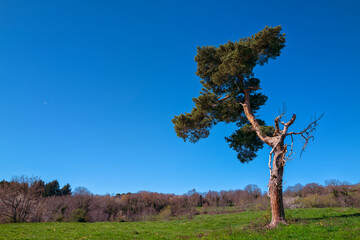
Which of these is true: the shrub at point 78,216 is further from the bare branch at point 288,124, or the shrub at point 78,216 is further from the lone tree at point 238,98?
the bare branch at point 288,124

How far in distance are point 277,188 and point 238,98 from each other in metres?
7.46

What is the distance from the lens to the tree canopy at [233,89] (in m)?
15.9

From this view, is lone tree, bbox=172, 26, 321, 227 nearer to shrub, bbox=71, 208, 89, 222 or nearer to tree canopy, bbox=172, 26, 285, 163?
tree canopy, bbox=172, 26, 285, 163

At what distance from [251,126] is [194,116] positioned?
445cm

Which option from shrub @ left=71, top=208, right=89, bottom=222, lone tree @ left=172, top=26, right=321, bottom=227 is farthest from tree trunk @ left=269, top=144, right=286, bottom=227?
shrub @ left=71, top=208, right=89, bottom=222

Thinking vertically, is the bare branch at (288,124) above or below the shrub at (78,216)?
above

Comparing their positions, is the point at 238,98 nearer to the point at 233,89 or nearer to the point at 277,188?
the point at 233,89

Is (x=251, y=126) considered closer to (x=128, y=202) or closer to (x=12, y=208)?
(x=12, y=208)

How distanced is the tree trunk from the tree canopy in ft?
6.54

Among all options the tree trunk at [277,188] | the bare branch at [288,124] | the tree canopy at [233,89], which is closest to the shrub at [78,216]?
the tree canopy at [233,89]

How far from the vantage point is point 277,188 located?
13172 mm

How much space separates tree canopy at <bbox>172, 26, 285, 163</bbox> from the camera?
1588cm

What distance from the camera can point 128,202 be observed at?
5050 centimetres

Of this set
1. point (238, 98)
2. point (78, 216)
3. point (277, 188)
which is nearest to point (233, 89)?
point (238, 98)
